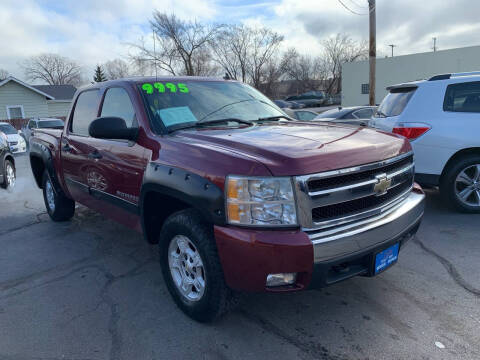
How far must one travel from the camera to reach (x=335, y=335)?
2.65m

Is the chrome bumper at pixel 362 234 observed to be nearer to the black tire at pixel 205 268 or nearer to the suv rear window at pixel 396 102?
the black tire at pixel 205 268

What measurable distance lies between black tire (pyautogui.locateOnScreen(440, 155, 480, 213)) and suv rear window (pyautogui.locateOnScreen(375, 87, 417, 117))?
1017mm

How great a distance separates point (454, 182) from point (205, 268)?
13.0 feet

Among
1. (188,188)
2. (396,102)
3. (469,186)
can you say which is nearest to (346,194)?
(188,188)

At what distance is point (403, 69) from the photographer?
32.2 m

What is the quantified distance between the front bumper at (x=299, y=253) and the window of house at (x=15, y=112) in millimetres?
31629

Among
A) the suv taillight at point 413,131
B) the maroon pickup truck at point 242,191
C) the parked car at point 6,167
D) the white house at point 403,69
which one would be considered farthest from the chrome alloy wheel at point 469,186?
the white house at point 403,69

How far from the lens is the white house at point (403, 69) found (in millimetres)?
29625

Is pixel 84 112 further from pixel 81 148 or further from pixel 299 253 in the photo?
pixel 299 253

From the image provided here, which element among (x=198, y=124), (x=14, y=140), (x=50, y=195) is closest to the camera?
(x=198, y=124)

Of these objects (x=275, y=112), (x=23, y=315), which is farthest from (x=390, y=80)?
(x=23, y=315)

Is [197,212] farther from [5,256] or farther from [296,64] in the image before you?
[296,64]

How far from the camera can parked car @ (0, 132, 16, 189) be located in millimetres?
7781

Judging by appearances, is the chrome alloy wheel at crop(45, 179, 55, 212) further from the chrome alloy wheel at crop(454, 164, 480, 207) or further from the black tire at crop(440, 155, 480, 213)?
the chrome alloy wheel at crop(454, 164, 480, 207)
